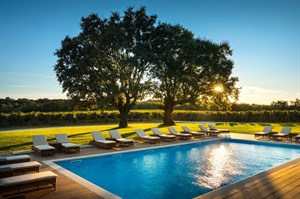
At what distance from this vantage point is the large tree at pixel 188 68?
25844 mm

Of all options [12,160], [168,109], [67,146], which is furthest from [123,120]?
[12,160]

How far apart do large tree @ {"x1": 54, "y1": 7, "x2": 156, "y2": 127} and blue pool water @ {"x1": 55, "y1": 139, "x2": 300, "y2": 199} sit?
449 inches

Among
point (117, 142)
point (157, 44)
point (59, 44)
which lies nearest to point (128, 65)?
point (157, 44)

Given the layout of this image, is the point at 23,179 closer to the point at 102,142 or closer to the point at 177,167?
the point at 177,167

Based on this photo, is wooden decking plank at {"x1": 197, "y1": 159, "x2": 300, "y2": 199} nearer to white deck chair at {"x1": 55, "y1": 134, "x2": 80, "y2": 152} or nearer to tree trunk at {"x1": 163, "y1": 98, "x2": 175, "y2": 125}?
white deck chair at {"x1": 55, "y1": 134, "x2": 80, "y2": 152}

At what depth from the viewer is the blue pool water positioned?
7.90m

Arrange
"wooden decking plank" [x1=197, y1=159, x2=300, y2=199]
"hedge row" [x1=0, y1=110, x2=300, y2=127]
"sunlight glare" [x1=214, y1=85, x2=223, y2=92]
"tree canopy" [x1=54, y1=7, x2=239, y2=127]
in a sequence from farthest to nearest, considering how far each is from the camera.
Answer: "sunlight glare" [x1=214, y1=85, x2=223, y2=92], "hedge row" [x1=0, y1=110, x2=300, y2=127], "tree canopy" [x1=54, y1=7, x2=239, y2=127], "wooden decking plank" [x1=197, y1=159, x2=300, y2=199]

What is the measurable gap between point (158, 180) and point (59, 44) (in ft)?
65.3

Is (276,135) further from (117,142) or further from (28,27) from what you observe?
(28,27)

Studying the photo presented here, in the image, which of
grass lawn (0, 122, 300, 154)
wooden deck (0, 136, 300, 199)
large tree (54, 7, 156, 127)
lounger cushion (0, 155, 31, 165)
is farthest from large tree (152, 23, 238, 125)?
wooden deck (0, 136, 300, 199)

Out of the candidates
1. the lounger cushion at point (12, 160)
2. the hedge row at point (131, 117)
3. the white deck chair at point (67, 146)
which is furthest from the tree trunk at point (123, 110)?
the lounger cushion at point (12, 160)

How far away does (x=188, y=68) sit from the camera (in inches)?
1110

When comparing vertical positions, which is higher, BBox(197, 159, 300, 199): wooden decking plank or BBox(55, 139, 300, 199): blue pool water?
BBox(197, 159, 300, 199): wooden decking plank

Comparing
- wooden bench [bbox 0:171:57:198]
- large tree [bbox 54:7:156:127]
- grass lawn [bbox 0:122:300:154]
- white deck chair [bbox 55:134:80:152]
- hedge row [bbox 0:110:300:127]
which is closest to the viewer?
wooden bench [bbox 0:171:57:198]
